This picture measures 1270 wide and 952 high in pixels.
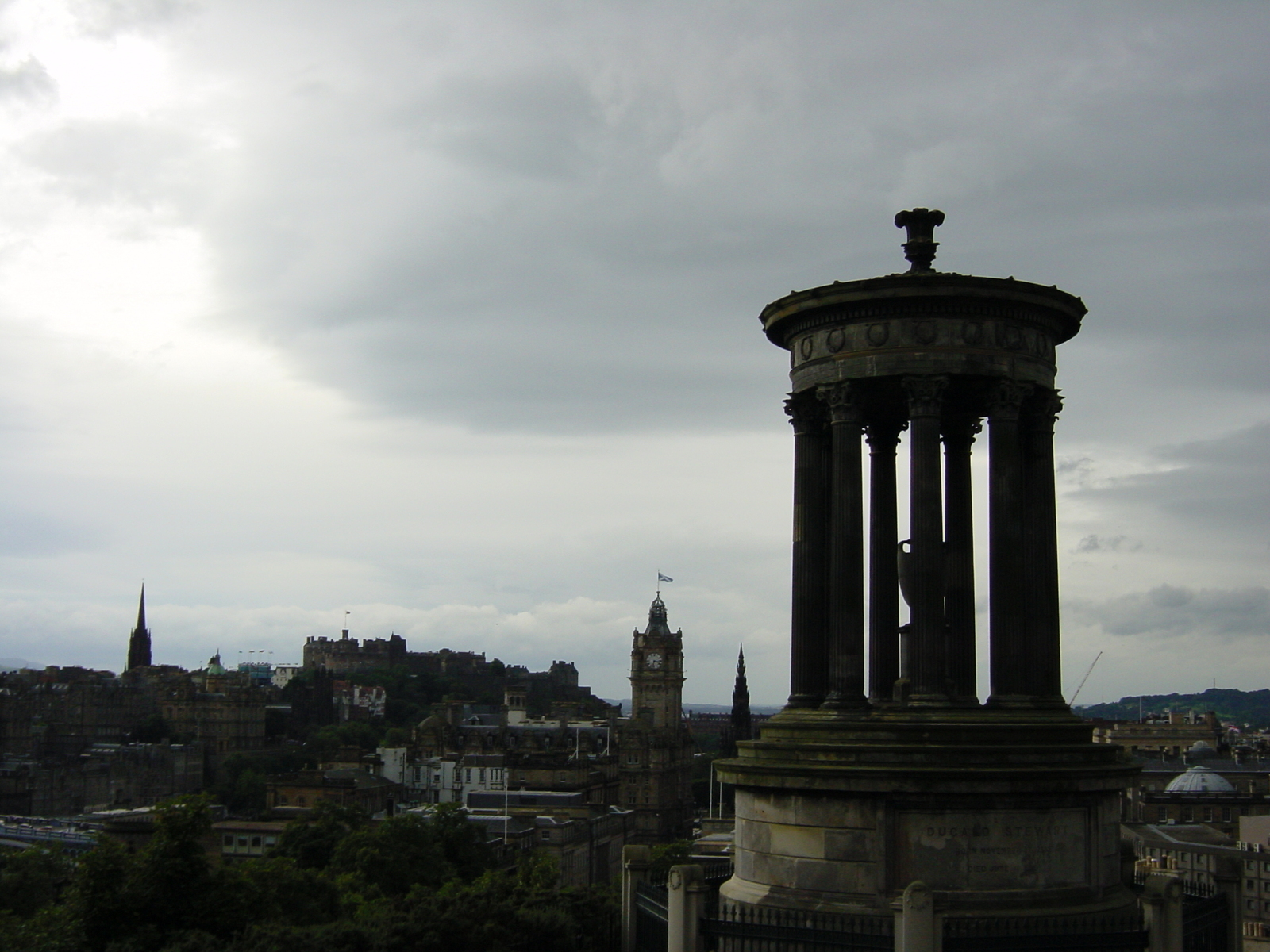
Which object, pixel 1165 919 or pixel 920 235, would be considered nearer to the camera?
pixel 1165 919

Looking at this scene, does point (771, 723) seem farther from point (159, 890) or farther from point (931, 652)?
point (159, 890)

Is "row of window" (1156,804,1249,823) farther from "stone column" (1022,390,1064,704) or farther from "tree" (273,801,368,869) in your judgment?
"stone column" (1022,390,1064,704)

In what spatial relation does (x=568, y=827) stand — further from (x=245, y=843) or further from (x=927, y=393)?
(x=927, y=393)

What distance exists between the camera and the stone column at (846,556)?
928 inches

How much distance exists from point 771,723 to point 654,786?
557ft

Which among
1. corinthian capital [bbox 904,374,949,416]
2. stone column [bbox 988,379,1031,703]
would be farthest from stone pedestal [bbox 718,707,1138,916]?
corinthian capital [bbox 904,374,949,416]

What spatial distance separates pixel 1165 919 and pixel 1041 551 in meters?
6.21

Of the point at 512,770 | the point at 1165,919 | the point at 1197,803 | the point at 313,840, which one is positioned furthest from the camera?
the point at 512,770

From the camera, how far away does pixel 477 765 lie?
18225 cm

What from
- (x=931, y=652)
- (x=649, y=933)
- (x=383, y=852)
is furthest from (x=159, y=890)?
(x=383, y=852)

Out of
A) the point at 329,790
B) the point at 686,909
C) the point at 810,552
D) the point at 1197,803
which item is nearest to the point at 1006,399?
the point at 810,552

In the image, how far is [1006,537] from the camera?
2384 centimetres

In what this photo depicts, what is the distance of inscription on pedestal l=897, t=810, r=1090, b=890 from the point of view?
21312 millimetres

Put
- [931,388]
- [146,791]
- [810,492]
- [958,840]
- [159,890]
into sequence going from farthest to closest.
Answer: [146,791]
[159,890]
[810,492]
[931,388]
[958,840]
